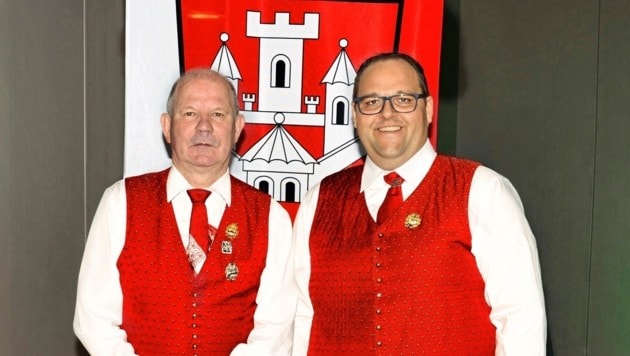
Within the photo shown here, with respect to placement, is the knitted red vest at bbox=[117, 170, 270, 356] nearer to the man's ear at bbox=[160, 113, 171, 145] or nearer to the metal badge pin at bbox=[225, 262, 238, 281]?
the metal badge pin at bbox=[225, 262, 238, 281]

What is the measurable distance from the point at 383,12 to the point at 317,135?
0.52 metres

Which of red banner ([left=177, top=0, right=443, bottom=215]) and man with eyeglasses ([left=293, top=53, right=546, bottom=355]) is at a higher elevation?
red banner ([left=177, top=0, right=443, bottom=215])

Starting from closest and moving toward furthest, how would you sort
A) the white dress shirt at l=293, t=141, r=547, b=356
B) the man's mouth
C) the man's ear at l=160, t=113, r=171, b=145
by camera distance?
the white dress shirt at l=293, t=141, r=547, b=356 < the man's mouth < the man's ear at l=160, t=113, r=171, b=145

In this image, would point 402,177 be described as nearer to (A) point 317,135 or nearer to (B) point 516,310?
(B) point 516,310

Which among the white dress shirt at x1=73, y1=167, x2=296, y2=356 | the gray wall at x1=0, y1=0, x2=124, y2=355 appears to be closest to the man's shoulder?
the white dress shirt at x1=73, y1=167, x2=296, y2=356

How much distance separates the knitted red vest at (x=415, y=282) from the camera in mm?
2566

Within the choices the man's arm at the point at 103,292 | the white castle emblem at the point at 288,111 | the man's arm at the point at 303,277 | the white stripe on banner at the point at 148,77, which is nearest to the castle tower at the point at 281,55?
the white castle emblem at the point at 288,111

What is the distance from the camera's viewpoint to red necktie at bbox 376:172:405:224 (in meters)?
2.66

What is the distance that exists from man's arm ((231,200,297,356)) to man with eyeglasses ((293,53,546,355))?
4.5 inches

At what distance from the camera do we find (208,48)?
131 inches

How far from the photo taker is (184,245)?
274cm

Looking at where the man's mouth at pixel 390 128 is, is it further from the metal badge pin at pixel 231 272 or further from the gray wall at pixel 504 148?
the gray wall at pixel 504 148

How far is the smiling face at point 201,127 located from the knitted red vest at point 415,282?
47cm

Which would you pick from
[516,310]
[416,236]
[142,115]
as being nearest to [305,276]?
[416,236]
